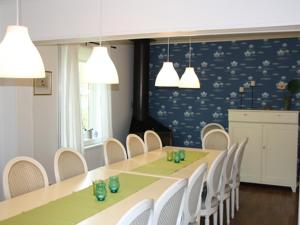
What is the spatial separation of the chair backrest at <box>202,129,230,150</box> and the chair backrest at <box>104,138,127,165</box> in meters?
1.54

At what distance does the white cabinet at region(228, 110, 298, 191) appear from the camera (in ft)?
18.0

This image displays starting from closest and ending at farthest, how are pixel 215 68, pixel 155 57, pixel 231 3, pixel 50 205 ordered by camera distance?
1. pixel 50 205
2. pixel 231 3
3. pixel 215 68
4. pixel 155 57

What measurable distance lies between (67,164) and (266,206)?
2.94m

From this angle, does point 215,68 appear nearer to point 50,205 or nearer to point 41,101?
point 41,101

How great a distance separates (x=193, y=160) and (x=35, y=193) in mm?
1931

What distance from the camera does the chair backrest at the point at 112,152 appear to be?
369 cm

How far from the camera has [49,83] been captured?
4.88 metres

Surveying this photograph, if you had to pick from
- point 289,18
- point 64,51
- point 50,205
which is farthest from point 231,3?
point 64,51

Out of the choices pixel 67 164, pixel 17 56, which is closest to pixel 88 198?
pixel 67 164

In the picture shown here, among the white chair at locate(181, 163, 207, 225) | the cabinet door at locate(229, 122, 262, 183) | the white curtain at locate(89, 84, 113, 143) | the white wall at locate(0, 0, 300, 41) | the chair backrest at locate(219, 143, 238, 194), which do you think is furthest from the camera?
the white curtain at locate(89, 84, 113, 143)

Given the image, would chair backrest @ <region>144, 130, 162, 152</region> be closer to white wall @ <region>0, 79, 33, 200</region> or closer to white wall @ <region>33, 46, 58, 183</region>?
white wall @ <region>33, 46, 58, 183</region>

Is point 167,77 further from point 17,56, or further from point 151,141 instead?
point 17,56

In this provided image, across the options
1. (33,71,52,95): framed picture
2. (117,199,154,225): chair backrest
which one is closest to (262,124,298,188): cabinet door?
(33,71,52,95): framed picture

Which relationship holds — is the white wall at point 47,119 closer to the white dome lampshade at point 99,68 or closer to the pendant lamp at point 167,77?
the pendant lamp at point 167,77
